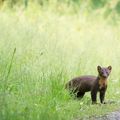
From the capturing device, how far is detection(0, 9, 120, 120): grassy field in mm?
8000

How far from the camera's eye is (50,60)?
1146 centimetres

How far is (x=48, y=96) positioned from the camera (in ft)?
28.6

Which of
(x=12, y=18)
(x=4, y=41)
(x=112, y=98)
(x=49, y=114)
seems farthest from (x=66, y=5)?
(x=49, y=114)

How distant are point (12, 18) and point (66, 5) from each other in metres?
2.72

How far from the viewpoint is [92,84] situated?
31.0ft

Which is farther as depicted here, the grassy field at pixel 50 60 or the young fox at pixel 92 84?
the young fox at pixel 92 84

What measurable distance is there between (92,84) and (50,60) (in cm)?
217

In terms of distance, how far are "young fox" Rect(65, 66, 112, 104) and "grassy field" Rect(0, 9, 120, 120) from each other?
6.1 inches

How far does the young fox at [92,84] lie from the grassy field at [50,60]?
6.1 inches

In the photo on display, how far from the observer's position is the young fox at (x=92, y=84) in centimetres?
920

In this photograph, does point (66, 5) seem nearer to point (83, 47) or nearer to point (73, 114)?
point (83, 47)

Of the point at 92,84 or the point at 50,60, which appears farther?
the point at 50,60

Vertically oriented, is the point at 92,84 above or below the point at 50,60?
below

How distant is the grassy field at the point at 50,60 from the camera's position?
800cm
